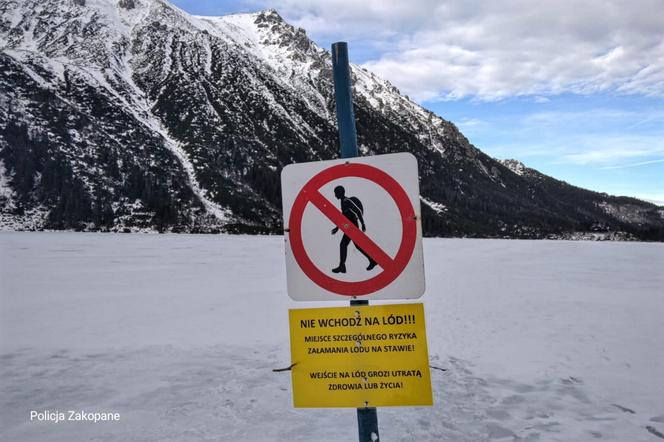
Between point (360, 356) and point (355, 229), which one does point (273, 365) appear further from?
point (355, 229)

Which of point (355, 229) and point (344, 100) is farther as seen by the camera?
point (344, 100)

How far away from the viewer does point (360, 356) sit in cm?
296

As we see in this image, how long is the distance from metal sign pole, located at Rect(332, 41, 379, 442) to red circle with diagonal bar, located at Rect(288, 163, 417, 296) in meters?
0.13

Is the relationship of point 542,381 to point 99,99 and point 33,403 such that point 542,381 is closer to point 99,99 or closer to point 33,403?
point 33,403

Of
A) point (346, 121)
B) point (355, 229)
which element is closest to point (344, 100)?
point (346, 121)

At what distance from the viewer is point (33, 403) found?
5.39 m

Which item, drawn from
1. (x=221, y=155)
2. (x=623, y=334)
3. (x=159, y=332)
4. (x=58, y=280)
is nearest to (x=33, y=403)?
(x=159, y=332)

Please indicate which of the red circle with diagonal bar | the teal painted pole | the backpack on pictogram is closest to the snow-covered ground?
the red circle with diagonal bar

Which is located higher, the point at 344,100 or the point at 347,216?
the point at 344,100

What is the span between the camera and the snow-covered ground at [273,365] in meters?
4.92

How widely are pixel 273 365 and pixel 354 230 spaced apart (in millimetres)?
4755

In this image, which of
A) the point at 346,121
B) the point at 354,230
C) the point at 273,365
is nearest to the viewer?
the point at 354,230

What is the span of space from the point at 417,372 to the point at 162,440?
314 centimetres

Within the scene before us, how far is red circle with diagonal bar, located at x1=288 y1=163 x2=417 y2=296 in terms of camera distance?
2.86 metres
